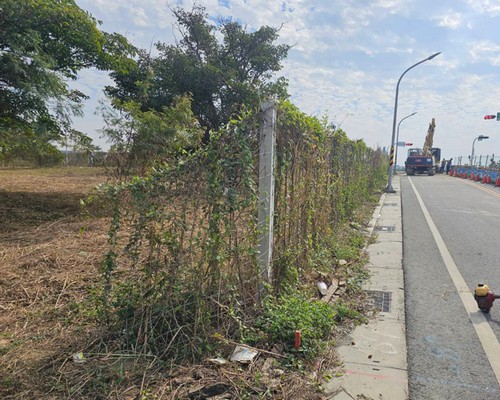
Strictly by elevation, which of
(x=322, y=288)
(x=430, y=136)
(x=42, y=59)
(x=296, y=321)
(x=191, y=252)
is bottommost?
(x=322, y=288)

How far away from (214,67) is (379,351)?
19572mm

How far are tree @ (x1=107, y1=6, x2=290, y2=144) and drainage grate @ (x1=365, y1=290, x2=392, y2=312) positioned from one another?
15.9m

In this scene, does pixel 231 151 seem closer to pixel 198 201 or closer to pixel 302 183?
pixel 198 201

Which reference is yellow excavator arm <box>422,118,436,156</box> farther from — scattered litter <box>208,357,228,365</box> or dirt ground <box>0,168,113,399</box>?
scattered litter <box>208,357,228,365</box>

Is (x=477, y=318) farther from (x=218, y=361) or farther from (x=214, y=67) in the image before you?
(x=214, y=67)

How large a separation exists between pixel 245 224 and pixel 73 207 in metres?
8.23

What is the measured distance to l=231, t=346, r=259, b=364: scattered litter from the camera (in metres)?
2.83

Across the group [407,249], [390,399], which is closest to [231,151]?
[390,399]

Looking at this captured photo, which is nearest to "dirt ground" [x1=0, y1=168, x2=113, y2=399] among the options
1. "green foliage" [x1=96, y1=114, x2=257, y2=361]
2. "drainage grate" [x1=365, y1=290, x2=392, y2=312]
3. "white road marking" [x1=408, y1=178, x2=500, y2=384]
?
"green foliage" [x1=96, y1=114, x2=257, y2=361]

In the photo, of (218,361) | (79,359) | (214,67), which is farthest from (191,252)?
(214,67)

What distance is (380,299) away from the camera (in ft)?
14.8

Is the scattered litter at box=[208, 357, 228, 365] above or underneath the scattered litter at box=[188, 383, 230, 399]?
above

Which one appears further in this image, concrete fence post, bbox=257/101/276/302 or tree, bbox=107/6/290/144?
tree, bbox=107/6/290/144

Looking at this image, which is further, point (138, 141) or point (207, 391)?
point (138, 141)
